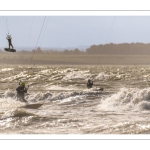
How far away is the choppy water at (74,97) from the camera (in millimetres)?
6215

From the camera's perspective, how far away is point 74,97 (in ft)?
22.0

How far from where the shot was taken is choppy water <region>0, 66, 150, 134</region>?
20.4 ft

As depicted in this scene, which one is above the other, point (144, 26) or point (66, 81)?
point (144, 26)

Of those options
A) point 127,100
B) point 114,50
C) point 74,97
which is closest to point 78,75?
point 74,97

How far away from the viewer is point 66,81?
6.50 m

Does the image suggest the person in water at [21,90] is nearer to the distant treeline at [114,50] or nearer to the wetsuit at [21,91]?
the wetsuit at [21,91]

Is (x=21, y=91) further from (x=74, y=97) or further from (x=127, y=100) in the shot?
(x=127, y=100)

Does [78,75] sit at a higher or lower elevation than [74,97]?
higher

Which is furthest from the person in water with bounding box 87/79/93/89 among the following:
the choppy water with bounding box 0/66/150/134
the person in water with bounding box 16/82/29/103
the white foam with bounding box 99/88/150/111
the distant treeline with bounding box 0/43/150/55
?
the person in water with bounding box 16/82/29/103

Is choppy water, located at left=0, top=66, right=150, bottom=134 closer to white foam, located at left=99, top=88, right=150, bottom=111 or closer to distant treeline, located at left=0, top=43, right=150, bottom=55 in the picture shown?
white foam, located at left=99, top=88, right=150, bottom=111
